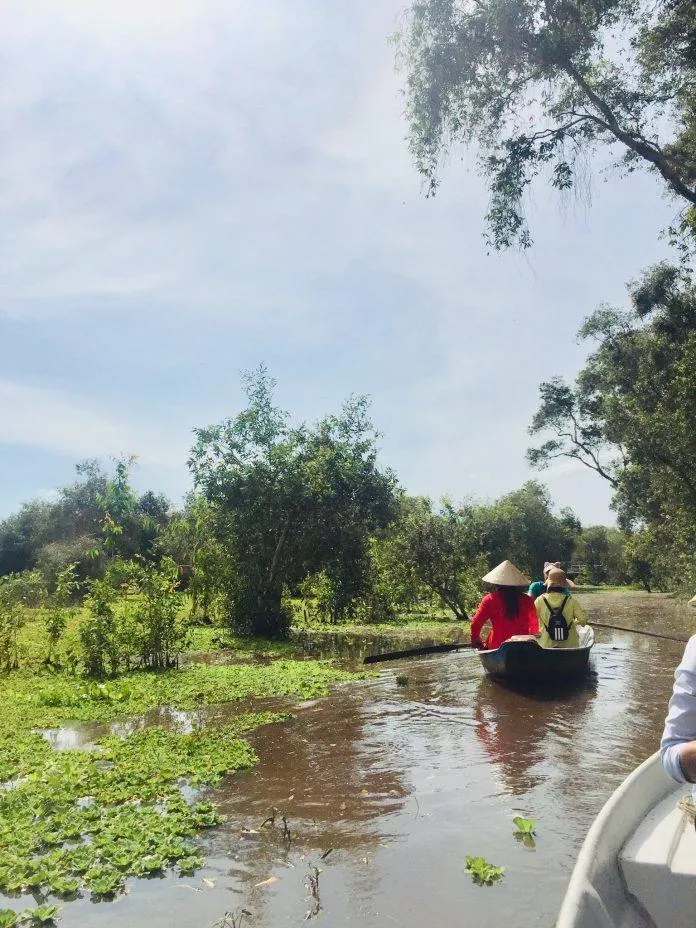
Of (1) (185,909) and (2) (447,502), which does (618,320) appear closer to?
(2) (447,502)

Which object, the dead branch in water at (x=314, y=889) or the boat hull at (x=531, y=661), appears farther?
the boat hull at (x=531, y=661)

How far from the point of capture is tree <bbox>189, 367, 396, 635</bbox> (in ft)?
65.2

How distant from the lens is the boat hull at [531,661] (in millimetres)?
10727

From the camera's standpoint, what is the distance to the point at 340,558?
2105 cm

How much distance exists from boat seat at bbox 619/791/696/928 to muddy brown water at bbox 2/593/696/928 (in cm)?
111

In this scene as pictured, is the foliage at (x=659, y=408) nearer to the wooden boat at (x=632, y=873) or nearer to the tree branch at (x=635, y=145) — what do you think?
the tree branch at (x=635, y=145)

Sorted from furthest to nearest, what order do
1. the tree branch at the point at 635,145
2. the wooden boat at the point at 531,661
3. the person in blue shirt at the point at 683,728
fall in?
the tree branch at the point at 635,145 < the wooden boat at the point at 531,661 < the person in blue shirt at the point at 683,728

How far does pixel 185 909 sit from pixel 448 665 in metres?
10.1

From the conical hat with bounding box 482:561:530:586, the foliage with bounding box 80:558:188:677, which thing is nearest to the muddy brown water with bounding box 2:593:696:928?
the conical hat with bounding box 482:561:530:586

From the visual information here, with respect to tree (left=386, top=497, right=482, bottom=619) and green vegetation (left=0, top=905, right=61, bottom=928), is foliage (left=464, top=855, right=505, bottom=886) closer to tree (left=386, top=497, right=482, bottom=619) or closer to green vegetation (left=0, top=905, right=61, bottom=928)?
green vegetation (left=0, top=905, right=61, bottom=928)

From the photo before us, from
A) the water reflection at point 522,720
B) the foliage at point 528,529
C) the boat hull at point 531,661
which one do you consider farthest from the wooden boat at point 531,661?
the foliage at point 528,529

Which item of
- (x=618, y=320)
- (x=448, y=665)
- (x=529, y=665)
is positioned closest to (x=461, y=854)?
(x=529, y=665)

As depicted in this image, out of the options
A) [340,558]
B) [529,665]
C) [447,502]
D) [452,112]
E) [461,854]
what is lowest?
[461,854]

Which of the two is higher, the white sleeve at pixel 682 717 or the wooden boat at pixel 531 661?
the white sleeve at pixel 682 717
